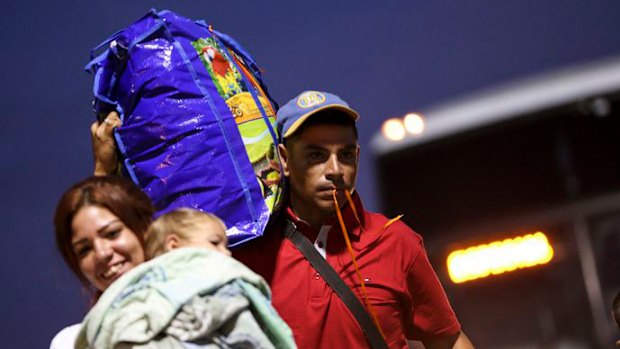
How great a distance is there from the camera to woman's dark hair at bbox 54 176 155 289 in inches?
106

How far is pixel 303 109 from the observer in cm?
323

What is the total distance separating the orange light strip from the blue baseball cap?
13.6 feet

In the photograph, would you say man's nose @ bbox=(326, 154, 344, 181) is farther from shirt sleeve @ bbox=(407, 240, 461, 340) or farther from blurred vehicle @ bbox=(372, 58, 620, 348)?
blurred vehicle @ bbox=(372, 58, 620, 348)

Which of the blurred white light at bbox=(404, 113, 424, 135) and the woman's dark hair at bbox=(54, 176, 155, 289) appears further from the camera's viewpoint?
the blurred white light at bbox=(404, 113, 424, 135)

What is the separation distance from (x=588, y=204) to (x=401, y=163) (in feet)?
4.13

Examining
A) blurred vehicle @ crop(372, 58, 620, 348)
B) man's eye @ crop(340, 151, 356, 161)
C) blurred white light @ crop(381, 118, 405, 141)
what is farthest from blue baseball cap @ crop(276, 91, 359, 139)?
blurred white light @ crop(381, 118, 405, 141)

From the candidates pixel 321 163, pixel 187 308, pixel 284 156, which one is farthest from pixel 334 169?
pixel 187 308

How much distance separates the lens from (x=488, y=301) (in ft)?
23.5

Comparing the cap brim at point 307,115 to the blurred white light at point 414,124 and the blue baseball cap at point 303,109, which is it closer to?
the blue baseball cap at point 303,109

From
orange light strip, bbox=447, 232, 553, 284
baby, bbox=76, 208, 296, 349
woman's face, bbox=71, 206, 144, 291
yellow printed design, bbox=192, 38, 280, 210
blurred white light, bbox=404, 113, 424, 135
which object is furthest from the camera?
blurred white light, bbox=404, 113, 424, 135

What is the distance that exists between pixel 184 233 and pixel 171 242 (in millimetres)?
42

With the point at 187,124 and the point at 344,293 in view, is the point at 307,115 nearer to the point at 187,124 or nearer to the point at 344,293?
the point at 187,124

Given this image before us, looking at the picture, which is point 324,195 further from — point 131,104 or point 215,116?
point 131,104

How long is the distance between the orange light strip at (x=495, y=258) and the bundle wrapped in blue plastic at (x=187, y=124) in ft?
13.8
